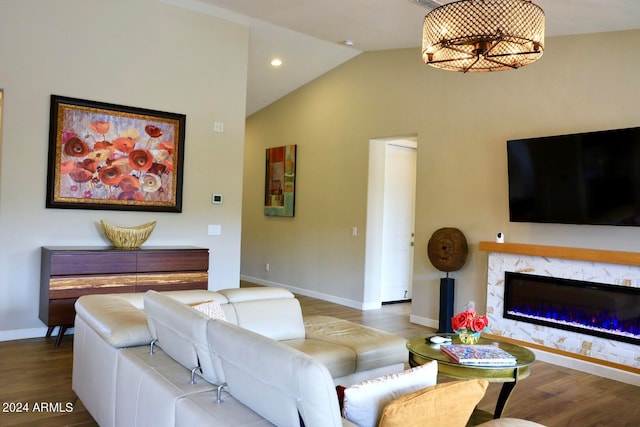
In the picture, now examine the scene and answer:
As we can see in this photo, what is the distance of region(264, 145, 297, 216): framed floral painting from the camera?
8.15m

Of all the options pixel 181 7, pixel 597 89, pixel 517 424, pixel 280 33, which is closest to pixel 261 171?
pixel 280 33

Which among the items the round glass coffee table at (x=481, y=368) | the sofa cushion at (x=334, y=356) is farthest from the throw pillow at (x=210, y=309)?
the round glass coffee table at (x=481, y=368)

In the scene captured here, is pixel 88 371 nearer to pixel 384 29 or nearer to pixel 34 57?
pixel 34 57

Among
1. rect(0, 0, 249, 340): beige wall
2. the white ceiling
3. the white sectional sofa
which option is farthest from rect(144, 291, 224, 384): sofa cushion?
the white ceiling

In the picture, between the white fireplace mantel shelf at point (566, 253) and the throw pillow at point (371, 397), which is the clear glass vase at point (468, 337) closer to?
the throw pillow at point (371, 397)

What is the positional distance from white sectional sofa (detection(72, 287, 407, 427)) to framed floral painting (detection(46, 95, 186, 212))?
7.51 ft

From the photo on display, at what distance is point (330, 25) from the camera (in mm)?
5613

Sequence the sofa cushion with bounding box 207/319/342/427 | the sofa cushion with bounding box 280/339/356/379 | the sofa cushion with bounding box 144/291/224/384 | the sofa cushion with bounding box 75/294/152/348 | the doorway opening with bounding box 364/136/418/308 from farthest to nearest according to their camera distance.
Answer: the doorway opening with bounding box 364/136/418/308
the sofa cushion with bounding box 280/339/356/379
the sofa cushion with bounding box 75/294/152/348
the sofa cushion with bounding box 144/291/224/384
the sofa cushion with bounding box 207/319/342/427

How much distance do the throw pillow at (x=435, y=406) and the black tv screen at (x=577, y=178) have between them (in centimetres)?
327

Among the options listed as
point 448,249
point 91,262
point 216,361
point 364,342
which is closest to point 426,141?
point 448,249

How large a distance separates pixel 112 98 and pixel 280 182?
3566 millimetres

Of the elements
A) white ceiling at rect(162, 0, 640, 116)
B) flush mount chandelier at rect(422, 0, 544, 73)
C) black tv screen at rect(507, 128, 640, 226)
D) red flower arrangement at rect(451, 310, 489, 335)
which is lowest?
red flower arrangement at rect(451, 310, 489, 335)

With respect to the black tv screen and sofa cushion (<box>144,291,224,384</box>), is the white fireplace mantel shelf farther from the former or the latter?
sofa cushion (<box>144,291,224,384</box>)

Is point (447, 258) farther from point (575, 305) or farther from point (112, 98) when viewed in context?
point (112, 98)
